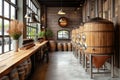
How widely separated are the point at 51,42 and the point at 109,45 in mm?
9205

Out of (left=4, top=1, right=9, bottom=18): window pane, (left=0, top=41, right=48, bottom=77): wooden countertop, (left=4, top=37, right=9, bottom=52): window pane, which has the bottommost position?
(left=0, top=41, right=48, bottom=77): wooden countertop

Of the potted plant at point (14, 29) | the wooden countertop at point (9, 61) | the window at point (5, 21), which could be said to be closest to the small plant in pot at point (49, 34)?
the window at point (5, 21)

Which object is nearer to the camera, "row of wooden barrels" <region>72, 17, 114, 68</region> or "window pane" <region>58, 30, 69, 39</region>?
"row of wooden barrels" <region>72, 17, 114, 68</region>

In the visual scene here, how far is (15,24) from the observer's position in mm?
4781

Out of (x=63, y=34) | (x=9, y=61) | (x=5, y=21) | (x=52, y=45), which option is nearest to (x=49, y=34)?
(x=52, y=45)

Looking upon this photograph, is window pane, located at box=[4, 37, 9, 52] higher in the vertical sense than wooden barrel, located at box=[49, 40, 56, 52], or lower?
higher

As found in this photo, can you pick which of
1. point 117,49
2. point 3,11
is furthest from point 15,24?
point 117,49

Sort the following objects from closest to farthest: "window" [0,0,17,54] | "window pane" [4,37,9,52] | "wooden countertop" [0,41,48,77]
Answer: "wooden countertop" [0,41,48,77] < "window" [0,0,17,54] < "window pane" [4,37,9,52]

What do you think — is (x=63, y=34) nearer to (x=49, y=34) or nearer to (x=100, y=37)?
(x=49, y=34)

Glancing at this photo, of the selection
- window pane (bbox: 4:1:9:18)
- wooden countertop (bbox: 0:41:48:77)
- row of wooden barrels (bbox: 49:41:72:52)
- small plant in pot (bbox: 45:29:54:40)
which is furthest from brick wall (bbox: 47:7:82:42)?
wooden countertop (bbox: 0:41:48:77)

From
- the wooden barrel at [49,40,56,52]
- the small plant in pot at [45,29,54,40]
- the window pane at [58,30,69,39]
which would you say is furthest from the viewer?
the window pane at [58,30,69,39]

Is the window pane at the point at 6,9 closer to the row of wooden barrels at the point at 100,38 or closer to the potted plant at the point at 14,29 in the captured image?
the potted plant at the point at 14,29

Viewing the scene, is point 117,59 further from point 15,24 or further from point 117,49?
point 15,24

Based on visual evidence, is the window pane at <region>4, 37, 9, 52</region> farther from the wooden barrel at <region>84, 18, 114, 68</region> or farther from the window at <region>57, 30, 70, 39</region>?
the window at <region>57, 30, 70, 39</region>
